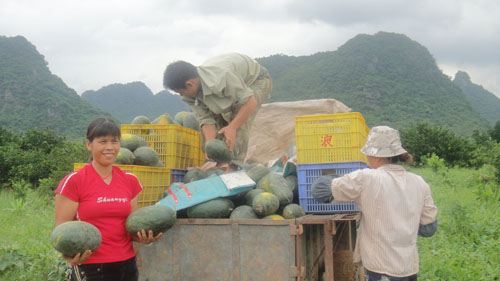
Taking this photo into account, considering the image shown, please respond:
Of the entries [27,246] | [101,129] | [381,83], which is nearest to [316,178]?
[101,129]

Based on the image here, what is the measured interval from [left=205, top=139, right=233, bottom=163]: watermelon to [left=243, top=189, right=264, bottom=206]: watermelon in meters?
0.82

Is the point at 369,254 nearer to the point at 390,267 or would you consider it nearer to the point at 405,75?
the point at 390,267

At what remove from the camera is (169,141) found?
4.80 metres

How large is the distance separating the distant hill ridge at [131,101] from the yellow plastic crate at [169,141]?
4406 cm

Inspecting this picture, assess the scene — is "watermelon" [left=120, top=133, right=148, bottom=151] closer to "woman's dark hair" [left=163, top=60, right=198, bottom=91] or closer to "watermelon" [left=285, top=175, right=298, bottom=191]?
"woman's dark hair" [left=163, top=60, right=198, bottom=91]

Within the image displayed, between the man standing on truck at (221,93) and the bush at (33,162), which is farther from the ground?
the man standing on truck at (221,93)

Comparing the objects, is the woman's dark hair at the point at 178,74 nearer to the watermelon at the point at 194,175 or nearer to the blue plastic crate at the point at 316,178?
the watermelon at the point at 194,175

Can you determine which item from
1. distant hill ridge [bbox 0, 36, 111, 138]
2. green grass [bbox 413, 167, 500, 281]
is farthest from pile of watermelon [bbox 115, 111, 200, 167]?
distant hill ridge [bbox 0, 36, 111, 138]

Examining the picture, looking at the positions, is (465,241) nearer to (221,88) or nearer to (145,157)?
(221,88)

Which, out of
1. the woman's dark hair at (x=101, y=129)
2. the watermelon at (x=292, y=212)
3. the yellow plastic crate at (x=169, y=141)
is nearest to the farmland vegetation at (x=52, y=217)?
the yellow plastic crate at (x=169, y=141)

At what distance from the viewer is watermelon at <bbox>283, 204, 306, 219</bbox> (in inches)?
154

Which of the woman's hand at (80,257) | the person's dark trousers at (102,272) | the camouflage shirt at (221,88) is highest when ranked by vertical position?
the camouflage shirt at (221,88)

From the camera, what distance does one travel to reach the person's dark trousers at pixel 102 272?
274 centimetres

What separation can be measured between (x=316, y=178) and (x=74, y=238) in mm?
2349
